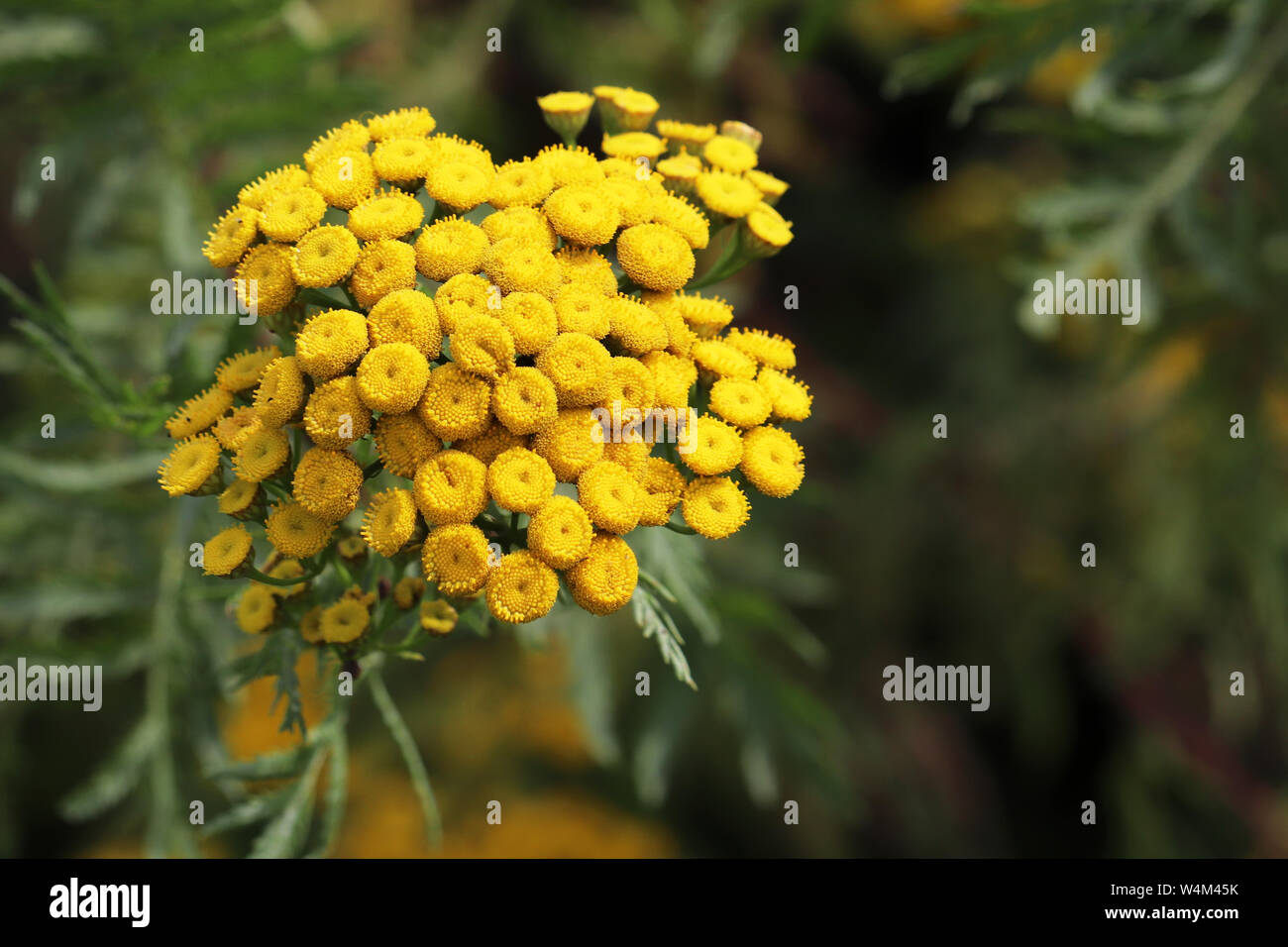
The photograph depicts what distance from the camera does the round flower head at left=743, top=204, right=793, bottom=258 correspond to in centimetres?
183

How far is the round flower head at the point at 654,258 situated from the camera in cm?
170

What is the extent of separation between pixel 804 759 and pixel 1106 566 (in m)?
2.14

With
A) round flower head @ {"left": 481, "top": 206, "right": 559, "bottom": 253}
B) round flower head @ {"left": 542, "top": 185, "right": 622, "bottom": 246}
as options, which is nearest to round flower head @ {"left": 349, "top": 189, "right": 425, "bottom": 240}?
round flower head @ {"left": 481, "top": 206, "right": 559, "bottom": 253}

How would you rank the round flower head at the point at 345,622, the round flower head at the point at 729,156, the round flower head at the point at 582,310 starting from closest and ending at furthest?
1. the round flower head at the point at 582,310
2. the round flower head at the point at 345,622
3. the round flower head at the point at 729,156

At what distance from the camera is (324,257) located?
162 cm

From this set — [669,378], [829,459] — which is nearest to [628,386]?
[669,378]

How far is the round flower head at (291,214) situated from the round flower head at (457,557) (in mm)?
563

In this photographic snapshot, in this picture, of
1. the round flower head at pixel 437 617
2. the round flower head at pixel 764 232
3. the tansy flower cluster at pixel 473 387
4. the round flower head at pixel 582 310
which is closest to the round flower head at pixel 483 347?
the tansy flower cluster at pixel 473 387

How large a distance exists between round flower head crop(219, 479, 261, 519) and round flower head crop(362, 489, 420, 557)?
0.21 meters

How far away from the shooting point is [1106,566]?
173 inches

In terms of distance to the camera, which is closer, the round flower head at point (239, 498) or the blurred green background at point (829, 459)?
the round flower head at point (239, 498)

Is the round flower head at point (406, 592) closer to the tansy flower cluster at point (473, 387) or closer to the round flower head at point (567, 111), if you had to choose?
the tansy flower cluster at point (473, 387)

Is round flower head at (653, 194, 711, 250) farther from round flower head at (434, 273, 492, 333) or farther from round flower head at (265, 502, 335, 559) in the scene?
round flower head at (265, 502, 335, 559)
